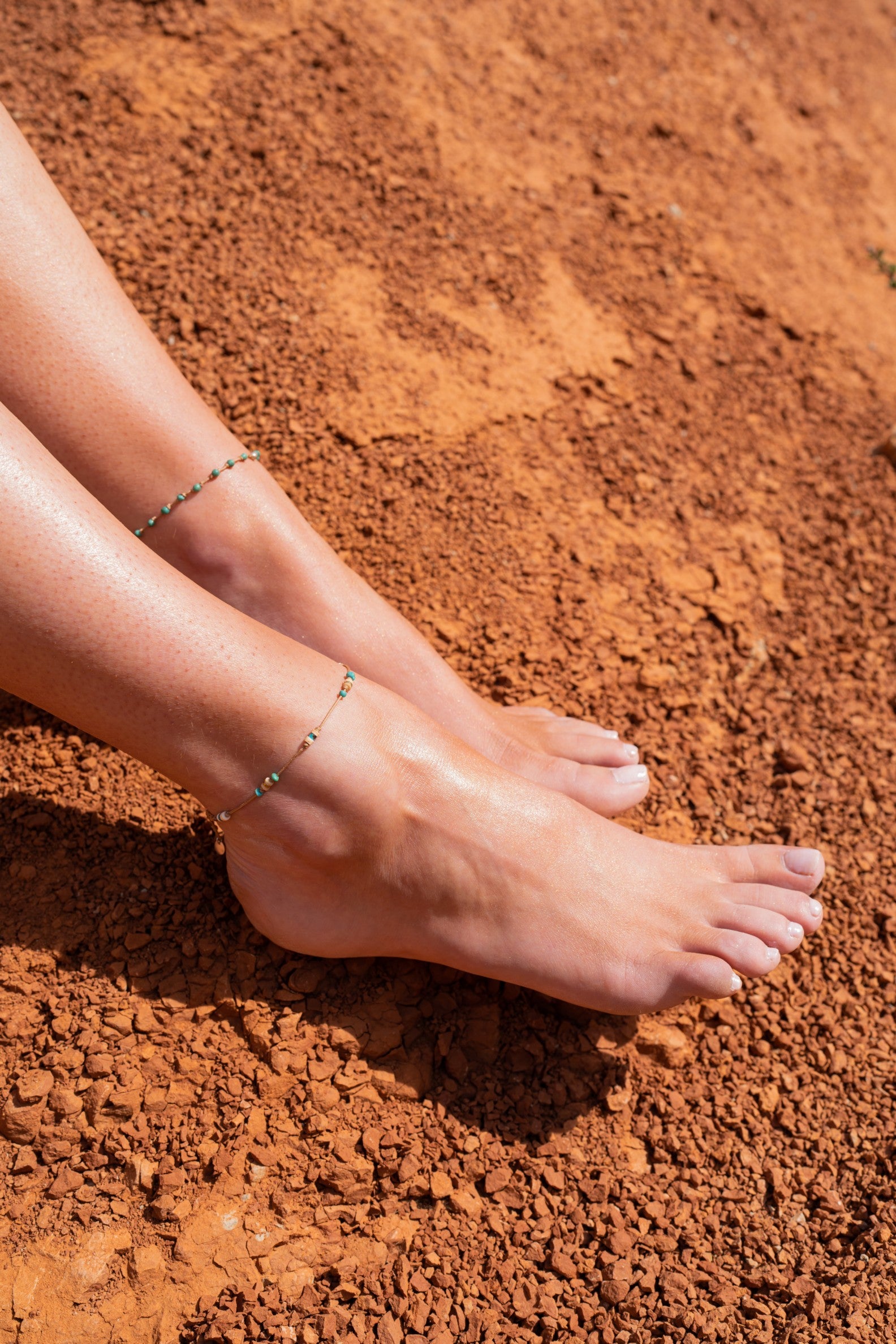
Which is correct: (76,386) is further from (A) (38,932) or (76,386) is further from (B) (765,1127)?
(B) (765,1127)

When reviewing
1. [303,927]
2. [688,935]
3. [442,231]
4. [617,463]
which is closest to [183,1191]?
[303,927]

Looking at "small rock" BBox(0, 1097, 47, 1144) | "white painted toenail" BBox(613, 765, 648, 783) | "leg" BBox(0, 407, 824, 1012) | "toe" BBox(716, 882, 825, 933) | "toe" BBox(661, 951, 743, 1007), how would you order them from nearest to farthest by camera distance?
"leg" BBox(0, 407, 824, 1012)
"small rock" BBox(0, 1097, 47, 1144)
"toe" BBox(661, 951, 743, 1007)
"toe" BBox(716, 882, 825, 933)
"white painted toenail" BBox(613, 765, 648, 783)

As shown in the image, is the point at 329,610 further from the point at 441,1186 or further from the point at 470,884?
the point at 441,1186

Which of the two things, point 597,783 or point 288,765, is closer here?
point 288,765

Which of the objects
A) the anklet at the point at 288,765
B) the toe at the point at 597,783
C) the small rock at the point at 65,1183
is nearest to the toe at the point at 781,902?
the toe at the point at 597,783

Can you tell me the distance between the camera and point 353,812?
55.3 inches

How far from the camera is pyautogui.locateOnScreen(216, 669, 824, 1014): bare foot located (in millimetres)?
1422

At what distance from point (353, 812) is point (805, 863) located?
84cm

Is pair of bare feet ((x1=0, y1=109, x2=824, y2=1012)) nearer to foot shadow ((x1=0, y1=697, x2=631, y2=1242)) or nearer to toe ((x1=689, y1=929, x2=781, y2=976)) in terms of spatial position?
toe ((x1=689, y1=929, x2=781, y2=976))

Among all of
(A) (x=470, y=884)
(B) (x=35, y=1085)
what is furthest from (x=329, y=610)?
(B) (x=35, y=1085)

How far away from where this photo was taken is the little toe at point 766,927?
5.24ft

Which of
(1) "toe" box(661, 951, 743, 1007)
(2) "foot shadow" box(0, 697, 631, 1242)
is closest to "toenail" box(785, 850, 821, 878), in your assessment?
(1) "toe" box(661, 951, 743, 1007)

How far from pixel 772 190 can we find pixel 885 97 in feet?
4.02

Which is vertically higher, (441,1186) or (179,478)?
(179,478)
